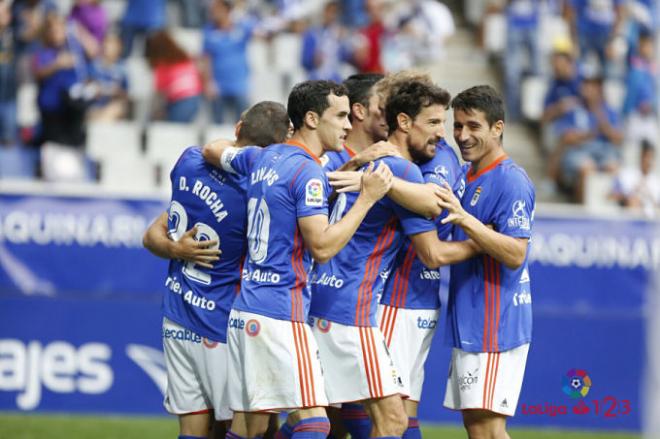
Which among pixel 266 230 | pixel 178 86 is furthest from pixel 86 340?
pixel 266 230

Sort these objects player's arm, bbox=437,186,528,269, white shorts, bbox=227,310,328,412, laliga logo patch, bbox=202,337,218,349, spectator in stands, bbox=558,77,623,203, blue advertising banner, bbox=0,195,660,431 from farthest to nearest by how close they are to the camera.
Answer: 1. spectator in stands, bbox=558,77,623,203
2. blue advertising banner, bbox=0,195,660,431
3. laliga logo patch, bbox=202,337,218,349
4. player's arm, bbox=437,186,528,269
5. white shorts, bbox=227,310,328,412

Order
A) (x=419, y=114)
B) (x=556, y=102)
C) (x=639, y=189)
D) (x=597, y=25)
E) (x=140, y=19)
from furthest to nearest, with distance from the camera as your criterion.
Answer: (x=597, y=25) < (x=556, y=102) < (x=639, y=189) < (x=140, y=19) < (x=419, y=114)

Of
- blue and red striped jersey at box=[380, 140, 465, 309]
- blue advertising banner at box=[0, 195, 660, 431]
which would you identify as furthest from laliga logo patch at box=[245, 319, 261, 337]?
blue advertising banner at box=[0, 195, 660, 431]

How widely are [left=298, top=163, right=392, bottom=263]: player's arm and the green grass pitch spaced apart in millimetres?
4434

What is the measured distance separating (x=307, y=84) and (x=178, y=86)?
26.3ft

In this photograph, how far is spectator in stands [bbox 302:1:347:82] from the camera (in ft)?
48.5

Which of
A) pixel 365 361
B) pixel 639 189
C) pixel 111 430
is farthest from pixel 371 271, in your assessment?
pixel 639 189

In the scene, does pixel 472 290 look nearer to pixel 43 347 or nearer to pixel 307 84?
pixel 307 84

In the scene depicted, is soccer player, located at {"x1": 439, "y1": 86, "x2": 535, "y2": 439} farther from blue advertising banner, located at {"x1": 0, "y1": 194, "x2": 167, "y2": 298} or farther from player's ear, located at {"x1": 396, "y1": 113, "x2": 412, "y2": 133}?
blue advertising banner, located at {"x1": 0, "y1": 194, "x2": 167, "y2": 298}

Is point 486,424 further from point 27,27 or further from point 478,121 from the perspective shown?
point 27,27

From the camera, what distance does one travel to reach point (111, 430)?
10234 millimetres

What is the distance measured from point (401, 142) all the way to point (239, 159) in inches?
38.6

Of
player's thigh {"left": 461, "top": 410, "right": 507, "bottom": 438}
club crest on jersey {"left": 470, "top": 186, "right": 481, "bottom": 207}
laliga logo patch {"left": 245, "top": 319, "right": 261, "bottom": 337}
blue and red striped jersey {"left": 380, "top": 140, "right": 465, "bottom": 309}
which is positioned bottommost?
player's thigh {"left": 461, "top": 410, "right": 507, "bottom": 438}

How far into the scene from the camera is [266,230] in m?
6.30
